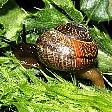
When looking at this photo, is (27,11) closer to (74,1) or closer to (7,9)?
(7,9)

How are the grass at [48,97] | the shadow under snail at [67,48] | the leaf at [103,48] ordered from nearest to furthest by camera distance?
1. the grass at [48,97]
2. the shadow under snail at [67,48]
3. the leaf at [103,48]

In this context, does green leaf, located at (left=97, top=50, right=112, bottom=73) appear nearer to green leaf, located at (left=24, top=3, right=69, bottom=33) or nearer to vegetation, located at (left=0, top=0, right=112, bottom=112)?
vegetation, located at (left=0, top=0, right=112, bottom=112)

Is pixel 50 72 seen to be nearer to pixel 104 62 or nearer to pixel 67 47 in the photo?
pixel 67 47

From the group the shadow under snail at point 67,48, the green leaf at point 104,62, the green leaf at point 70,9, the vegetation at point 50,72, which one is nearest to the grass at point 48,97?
the vegetation at point 50,72

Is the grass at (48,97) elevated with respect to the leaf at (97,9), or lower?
lower

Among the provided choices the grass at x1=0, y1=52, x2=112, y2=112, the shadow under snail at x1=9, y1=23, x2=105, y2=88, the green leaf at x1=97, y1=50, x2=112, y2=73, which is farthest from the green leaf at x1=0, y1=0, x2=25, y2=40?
the green leaf at x1=97, y1=50, x2=112, y2=73

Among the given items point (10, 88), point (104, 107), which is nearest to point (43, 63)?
point (10, 88)

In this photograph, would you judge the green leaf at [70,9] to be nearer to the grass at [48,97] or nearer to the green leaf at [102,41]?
the green leaf at [102,41]
